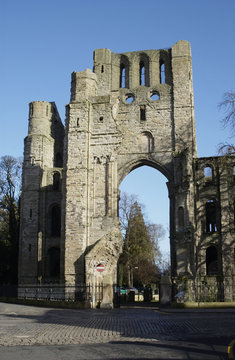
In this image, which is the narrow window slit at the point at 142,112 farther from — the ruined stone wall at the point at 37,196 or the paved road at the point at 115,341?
the paved road at the point at 115,341

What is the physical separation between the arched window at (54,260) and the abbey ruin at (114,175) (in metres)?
0.07

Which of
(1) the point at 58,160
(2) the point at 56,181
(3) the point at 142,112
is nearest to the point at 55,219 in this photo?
(2) the point at 56,181

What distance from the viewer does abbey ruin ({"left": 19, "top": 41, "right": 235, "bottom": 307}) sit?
26641 millimetres

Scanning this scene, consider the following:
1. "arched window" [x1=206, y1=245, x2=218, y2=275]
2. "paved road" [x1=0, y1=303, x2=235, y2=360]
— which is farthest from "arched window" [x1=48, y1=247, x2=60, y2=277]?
"paved road" [x1=0, y1=303, x2=235, y2=360]

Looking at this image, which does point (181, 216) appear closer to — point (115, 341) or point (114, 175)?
point (114, 175)

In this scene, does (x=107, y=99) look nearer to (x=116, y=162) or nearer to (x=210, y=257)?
(x=116, y=162)

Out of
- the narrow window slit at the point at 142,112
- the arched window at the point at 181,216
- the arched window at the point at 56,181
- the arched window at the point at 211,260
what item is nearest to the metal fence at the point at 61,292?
the arched window at the point at 181,216

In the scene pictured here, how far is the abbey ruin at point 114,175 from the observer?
2664 cm

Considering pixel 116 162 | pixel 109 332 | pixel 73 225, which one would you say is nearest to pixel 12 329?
pixel 109 332

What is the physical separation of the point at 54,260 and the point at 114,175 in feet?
27.8

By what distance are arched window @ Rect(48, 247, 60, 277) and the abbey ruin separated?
0.07 metres

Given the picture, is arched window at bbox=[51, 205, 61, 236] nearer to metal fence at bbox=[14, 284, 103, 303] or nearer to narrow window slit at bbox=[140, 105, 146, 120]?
metal fence at bbox=[14, 284, 103, 303]

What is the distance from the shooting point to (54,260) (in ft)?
104

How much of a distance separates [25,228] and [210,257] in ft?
46.4
